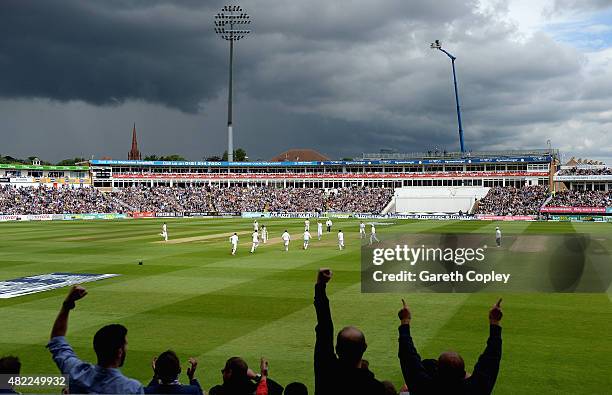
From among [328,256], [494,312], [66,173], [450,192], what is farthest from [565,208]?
[66,173]

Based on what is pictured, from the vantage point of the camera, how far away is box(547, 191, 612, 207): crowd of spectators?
75556 millimetres

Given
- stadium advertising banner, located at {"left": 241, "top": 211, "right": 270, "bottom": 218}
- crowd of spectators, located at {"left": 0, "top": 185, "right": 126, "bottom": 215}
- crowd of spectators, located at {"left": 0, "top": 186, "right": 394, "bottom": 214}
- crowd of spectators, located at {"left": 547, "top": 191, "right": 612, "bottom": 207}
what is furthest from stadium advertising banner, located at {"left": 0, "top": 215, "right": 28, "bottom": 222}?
crowd of spectators, located at {"left": 547, "top": 191, "right": 612, "bottom": 207}

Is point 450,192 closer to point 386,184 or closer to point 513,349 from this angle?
point 386,184

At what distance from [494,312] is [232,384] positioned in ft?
7.97

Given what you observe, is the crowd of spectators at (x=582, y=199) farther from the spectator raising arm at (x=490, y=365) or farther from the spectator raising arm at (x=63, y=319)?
the spectator raising arm at (x=63, y=319)

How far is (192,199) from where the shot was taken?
10025cm

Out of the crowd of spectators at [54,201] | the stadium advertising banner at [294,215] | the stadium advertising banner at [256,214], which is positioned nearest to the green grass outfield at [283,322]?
the stadium advertising banner at [294,215]

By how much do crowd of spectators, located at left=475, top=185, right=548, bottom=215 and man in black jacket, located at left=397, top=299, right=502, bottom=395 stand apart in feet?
257

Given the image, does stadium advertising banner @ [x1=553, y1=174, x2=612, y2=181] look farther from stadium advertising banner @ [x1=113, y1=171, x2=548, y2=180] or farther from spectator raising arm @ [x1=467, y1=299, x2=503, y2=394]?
spectator raising arm @ [x1=467, y1=299, x2=503, y2=394]

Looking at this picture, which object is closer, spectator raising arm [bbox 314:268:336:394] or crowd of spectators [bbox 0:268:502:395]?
crowd of spectators [bbox 0:268:502:395]

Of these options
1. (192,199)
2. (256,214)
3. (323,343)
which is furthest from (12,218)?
(323,343)

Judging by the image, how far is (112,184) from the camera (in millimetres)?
108375

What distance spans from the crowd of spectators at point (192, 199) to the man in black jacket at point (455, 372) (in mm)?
84739

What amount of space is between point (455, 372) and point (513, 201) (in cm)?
8515
